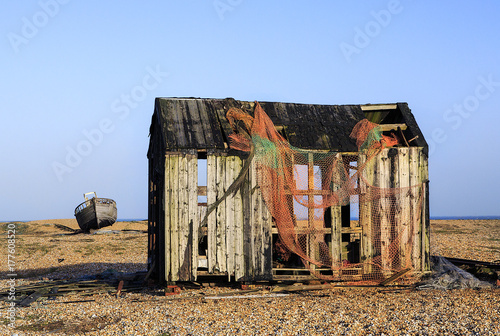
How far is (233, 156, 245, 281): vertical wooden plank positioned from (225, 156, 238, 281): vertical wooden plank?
8 cm

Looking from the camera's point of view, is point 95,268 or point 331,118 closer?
point 331,118

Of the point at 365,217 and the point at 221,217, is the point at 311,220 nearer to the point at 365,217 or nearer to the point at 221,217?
the point at 365,217

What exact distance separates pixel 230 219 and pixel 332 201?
2845 mm

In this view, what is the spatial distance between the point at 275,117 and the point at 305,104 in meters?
1.43

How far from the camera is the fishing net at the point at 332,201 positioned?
46.6 feet

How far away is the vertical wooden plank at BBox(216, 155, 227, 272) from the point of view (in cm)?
1396

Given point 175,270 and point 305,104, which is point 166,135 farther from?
point 305,104

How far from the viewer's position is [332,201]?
1431 cm

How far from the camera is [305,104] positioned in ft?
54.8

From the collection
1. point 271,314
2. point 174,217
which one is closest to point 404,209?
point 271,314

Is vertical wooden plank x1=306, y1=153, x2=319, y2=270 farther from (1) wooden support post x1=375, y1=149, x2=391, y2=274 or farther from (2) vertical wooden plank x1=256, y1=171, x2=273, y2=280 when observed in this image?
(1) wooden support post x1=375, y1=149, x2=391, y2=274

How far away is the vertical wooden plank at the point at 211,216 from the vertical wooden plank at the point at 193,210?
0.32 meters

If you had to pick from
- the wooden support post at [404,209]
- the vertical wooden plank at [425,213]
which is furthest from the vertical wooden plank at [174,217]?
the vertical wooden plank at [425,213]

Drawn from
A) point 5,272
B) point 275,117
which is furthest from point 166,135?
point 5,272
